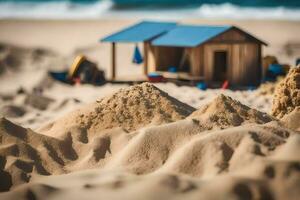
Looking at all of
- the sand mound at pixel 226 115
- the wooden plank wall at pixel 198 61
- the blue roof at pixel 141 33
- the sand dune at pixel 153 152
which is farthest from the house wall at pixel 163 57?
the sand mound at pixel 226 115

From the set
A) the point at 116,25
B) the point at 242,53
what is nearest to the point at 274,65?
the point at 242,53

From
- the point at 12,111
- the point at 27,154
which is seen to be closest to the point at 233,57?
the point at 12,111

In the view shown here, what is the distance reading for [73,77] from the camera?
18953 millimetres

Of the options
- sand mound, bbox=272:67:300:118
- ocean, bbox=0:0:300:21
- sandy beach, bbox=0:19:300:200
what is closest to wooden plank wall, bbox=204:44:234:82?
sandy beach, bbox=0:19:300:200

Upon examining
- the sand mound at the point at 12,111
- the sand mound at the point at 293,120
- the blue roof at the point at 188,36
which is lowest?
the sand mound at the point at 12,111

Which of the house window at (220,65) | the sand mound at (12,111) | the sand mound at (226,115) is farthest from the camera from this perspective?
the house window at (220,65)

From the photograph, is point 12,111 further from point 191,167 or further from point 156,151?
point 191,167

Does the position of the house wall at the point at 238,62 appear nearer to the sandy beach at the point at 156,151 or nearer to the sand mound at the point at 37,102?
the sand mound at the point at 37,102

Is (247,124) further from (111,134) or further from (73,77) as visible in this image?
(73,77)

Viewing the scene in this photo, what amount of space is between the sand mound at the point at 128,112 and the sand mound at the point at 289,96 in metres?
1.25

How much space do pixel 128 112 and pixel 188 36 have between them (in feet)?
30.5

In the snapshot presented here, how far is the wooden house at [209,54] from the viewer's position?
17328mm

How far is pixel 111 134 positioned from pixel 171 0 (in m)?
34.7

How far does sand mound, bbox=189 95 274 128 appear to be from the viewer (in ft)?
26.5
